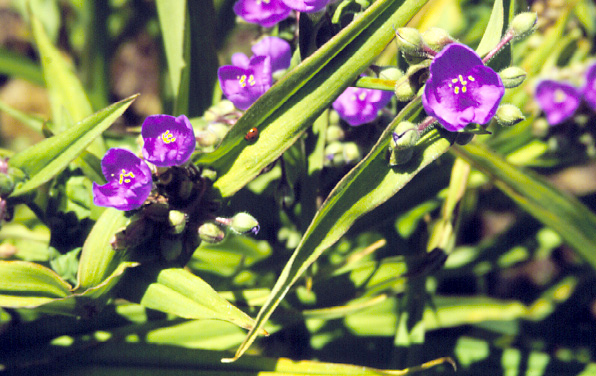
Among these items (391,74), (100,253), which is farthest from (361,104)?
(100,253)

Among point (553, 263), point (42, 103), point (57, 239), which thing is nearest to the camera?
point (57, 239)

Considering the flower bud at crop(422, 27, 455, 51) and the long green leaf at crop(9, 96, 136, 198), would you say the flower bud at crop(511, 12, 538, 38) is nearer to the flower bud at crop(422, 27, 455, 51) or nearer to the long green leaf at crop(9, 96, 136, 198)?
the flower bud at crop(422, 27, 455, 51)

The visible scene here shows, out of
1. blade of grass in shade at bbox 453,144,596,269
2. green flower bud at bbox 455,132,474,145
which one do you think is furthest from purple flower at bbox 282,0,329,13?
blade of grass in shade at bbox 453,144,596,269

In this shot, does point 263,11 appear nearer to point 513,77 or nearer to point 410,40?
point 410,40

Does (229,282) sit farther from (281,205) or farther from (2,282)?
(2,282)

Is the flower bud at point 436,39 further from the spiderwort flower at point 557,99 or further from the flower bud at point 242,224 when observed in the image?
the spiderwort flower at point 557,99

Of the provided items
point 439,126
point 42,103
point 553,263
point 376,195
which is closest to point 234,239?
point 376,195
